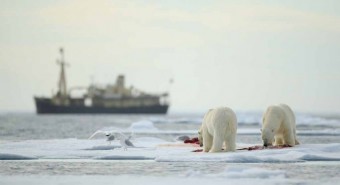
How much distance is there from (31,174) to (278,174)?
520 centimetres

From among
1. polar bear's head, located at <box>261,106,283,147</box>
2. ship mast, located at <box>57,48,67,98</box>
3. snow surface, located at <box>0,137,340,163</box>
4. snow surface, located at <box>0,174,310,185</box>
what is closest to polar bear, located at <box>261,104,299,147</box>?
polar bear's head, located at <box>261,106,283,147</box>

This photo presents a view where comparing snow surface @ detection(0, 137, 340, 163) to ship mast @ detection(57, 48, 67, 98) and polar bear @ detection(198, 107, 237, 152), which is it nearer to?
polar bear @ detection(198, 107, 237, 152)

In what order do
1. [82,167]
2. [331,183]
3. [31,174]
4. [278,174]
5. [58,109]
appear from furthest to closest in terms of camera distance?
[58,109], [82,167], [31,174], [278,174], [331,183]

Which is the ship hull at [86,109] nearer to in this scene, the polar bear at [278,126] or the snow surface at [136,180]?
the polar bear at [278,126]

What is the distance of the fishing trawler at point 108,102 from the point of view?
152 m

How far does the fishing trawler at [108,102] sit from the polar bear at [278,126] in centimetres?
13117

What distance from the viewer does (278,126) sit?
21750mm

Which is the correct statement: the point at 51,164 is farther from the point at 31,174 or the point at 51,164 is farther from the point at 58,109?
the point at 58,109

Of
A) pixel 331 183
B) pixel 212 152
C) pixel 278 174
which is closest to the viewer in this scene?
pixel 331 183

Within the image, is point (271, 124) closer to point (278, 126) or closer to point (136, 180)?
point (278, 126)

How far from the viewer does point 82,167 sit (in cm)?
1709

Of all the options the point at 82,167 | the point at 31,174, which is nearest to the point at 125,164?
the point at 82,167

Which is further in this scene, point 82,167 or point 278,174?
point 82,167

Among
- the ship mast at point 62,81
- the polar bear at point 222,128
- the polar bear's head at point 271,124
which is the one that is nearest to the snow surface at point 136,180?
the polar bear at point 222,128
